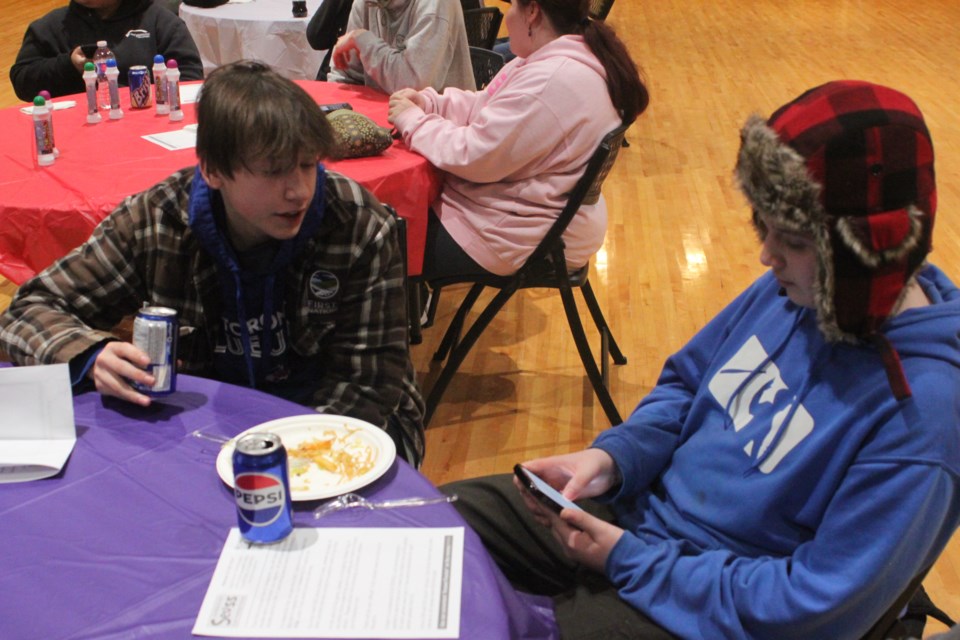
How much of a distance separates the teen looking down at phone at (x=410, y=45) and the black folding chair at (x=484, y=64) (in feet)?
1.20

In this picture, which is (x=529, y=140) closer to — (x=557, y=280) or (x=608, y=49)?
(x=608, y=49)

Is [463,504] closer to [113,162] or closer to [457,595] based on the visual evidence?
[457,595]

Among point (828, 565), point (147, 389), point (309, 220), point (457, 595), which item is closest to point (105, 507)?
point (147, 389)

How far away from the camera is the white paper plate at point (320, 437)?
1279mm

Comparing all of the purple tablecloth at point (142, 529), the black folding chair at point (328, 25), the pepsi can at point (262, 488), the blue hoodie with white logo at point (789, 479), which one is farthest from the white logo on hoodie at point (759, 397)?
the black folding chair at point (328, 25)

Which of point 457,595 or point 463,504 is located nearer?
point 457,595

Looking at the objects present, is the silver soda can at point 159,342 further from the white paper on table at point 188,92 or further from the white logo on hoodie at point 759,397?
the white paper on table at point 188,92

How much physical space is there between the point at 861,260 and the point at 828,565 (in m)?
0.39

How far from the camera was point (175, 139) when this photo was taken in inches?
112

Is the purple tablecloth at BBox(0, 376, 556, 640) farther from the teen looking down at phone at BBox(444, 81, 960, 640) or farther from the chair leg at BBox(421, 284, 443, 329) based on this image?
the chair leg at BBox(421, 284, 443, 329)

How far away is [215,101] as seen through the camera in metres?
1.50

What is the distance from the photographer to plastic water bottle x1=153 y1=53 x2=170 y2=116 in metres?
3.08

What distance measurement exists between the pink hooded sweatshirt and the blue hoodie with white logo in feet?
3.72

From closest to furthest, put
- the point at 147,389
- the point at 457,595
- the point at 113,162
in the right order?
the point at 457,595, the point at 147,389, the point at 113,162
